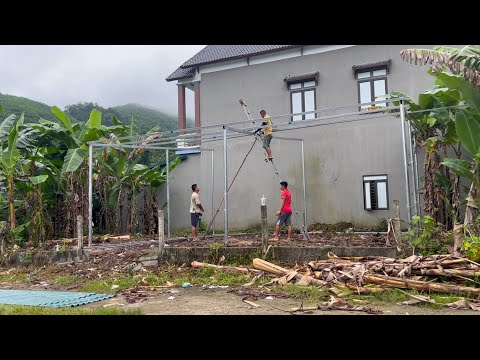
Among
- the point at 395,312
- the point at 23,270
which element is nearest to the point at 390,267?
the point at 395,312

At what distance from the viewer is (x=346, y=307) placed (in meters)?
6.68

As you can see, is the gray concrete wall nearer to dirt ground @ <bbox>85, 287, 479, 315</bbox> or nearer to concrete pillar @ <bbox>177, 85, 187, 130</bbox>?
concrete pillar @ <bbox>177, 85, 187, 130</bbox>

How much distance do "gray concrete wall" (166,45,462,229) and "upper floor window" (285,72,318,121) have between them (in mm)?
207

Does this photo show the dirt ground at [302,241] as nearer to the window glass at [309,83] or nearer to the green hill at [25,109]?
Result: the window glass at [309,83]

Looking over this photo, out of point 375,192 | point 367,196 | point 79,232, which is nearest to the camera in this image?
point 79,232

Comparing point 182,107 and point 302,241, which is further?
point 182,107

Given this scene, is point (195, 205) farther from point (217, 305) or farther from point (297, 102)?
point (297, 102)

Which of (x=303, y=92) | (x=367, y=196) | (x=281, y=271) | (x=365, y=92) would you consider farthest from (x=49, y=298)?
(x=365, y=92)

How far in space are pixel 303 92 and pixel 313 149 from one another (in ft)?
7.25

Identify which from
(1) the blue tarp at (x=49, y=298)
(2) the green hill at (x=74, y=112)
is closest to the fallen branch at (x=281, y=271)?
(1) the blue tarp at (x=49, y=298)

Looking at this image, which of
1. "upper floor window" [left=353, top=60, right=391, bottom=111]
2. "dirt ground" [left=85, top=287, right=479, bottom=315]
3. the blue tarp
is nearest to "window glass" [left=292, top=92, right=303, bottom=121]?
"upper floor window" [left=353, top=60, right=391, bottom=111]

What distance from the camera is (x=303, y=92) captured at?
637 inches
